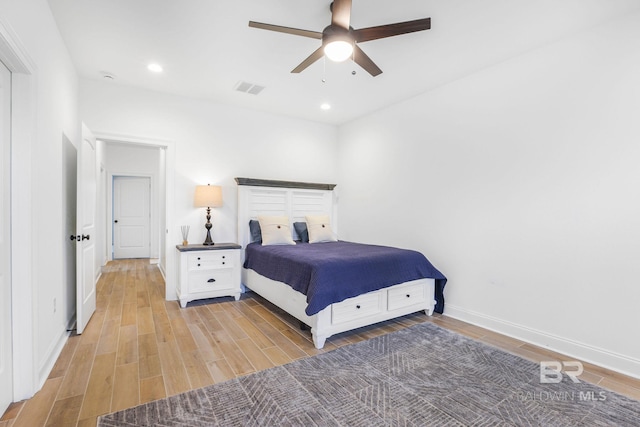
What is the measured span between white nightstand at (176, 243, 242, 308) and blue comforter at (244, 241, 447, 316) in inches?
19.5

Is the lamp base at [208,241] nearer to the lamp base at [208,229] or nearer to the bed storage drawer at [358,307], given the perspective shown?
the lamp base at [208,229]

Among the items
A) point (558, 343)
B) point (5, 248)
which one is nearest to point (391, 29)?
point (5, 248)

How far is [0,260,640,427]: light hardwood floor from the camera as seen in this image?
189 centimetres

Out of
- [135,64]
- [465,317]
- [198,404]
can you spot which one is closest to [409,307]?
[465,317]

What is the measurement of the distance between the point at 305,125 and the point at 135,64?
99.7 inches

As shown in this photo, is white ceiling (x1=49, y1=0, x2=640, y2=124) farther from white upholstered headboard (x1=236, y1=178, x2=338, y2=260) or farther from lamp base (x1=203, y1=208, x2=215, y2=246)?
lamp base (x1=203, y1=208, x2=215, y2=246)

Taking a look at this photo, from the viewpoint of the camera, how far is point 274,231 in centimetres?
417

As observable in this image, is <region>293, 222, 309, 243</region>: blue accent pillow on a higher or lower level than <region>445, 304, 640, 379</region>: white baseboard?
higher

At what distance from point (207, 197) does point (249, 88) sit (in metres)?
1.47

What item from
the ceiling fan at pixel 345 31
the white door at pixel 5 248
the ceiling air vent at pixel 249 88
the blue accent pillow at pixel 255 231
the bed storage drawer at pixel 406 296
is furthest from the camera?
the blue accent pillow at pixel 255 231

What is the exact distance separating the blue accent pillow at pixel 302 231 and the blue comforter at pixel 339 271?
859mm

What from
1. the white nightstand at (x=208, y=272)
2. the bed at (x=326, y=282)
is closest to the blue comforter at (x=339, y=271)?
the bed at (x=326, y=282)

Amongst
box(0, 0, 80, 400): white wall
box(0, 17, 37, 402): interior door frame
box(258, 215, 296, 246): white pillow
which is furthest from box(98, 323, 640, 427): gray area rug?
box(258, 215, 296, 246): white pillow

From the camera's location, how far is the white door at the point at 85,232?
9.45 ft
